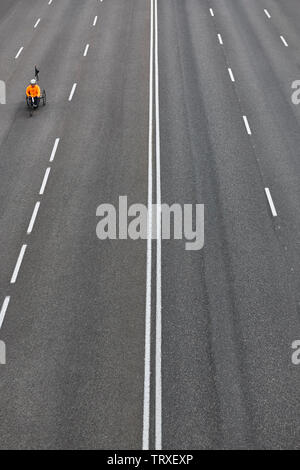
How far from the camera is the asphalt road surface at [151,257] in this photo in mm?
11523

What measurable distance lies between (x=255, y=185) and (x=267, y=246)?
3.42 metres

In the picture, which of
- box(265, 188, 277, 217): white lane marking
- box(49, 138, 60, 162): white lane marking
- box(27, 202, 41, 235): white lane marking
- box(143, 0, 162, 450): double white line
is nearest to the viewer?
box(143, 0, 162, 450): double white line

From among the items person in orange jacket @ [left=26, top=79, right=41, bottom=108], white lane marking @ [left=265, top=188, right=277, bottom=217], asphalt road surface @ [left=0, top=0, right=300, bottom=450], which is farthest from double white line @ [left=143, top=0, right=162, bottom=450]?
person in orange jacket @ [left=26, top=79, right=41, bottom=108]

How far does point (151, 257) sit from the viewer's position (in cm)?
1573

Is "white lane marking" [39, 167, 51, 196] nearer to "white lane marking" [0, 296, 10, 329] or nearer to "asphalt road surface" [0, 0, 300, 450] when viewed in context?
"asphalt road surface" [0, 0, 300, 450]

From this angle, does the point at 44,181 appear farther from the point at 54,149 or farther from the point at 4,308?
the point at 4,308

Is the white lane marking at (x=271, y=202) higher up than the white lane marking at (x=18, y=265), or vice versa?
the white lane marking at (x=271, y=202)

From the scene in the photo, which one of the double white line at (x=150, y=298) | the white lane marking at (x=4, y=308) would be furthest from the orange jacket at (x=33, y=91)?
the white lane marking at (x=4, y=308)

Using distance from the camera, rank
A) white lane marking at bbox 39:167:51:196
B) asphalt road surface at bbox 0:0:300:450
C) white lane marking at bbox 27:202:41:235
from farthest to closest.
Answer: white lane marking at bbox 39:167:51:196 → white lane marking at bbox 27:202:41:235 → asphalt road surface at bbox 0:0:300:450

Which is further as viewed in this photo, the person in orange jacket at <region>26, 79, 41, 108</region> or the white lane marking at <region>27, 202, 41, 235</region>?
the person in orange jacket at <region>26, 79, 41, 108</region>

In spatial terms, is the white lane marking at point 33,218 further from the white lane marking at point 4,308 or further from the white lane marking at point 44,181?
the white lane marking at point 4,308

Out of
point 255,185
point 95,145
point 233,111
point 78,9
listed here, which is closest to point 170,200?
point 255,185

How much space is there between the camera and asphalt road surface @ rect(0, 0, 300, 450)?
1152cm

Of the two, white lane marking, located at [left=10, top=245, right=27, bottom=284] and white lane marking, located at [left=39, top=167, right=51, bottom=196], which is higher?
white lane marking, located at [left=39, top=167, right=51, bottom=196]
